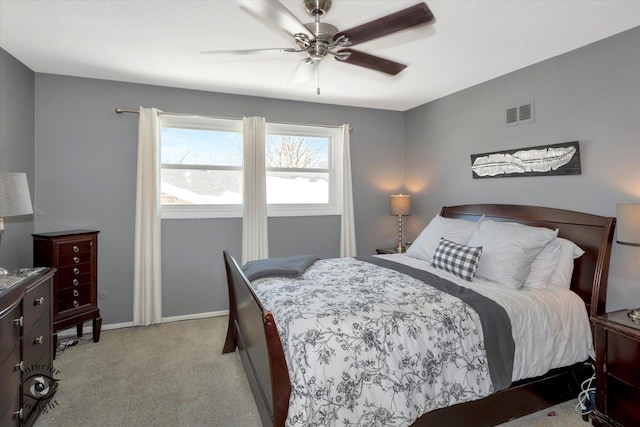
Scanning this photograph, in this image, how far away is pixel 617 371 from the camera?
1.92 metres

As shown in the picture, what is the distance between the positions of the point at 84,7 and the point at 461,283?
311 cm

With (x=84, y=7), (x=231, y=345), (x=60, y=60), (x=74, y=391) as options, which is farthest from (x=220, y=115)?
(x=74, y=391)

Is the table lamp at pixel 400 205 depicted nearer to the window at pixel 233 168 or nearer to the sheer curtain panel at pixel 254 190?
the window at pixel 233 168

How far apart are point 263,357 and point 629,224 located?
2215 millimetres

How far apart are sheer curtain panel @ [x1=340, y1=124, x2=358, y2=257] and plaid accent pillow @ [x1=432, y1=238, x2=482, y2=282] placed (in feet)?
4.94

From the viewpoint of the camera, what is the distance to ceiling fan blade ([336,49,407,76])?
2.06 m

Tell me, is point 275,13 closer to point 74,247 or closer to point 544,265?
point 544,265

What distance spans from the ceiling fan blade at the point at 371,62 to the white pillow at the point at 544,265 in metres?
1.72

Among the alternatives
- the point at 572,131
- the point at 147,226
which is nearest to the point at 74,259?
the point at 147,226

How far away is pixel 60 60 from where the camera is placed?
2.88m

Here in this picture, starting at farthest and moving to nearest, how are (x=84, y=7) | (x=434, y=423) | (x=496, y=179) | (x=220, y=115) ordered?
(x=220, y=115)
(x=496, y=179)
(x=84, y=7)
(x=434, y=423)

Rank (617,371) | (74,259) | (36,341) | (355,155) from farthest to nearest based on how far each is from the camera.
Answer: (355,155) → (74,259) → (36,341) → (617,371)

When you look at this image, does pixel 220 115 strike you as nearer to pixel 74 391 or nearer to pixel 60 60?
pixel 60 60

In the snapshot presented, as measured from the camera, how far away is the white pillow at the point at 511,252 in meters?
2.40
